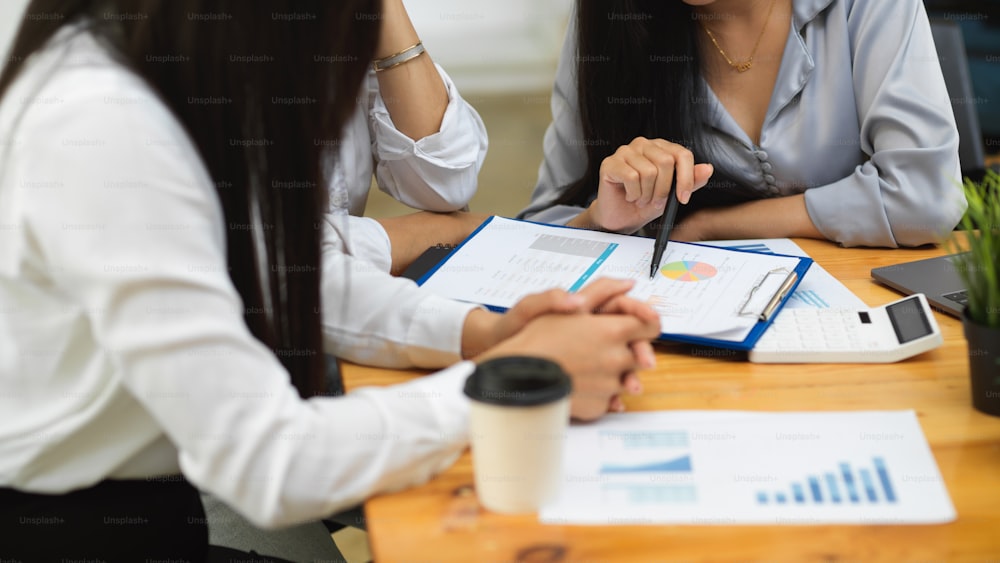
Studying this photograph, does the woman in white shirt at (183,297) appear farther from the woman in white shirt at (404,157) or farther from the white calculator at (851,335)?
the woman in white shirt at (404,157)

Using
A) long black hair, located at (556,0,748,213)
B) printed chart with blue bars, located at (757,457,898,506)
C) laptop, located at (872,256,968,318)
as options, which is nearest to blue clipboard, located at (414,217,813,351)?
laptop, located at (872,256,968,318)

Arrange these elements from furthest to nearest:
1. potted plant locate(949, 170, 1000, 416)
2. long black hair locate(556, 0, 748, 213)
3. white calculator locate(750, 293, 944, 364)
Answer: long black hair locate(556, 0, 748, 213)
white calculator locate(750, 293, 944, 364)
potted plant locate(949, 170, 1000, 416)

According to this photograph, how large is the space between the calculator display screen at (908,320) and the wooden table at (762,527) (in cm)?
3

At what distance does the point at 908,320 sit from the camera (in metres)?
0.94

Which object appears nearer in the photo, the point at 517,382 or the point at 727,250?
the point at 517,382

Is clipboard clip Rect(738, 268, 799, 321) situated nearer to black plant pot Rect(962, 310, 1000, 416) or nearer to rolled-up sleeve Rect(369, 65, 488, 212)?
black plant pot Rect(962, 310, 1000, 416)

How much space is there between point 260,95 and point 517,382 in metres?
0.32

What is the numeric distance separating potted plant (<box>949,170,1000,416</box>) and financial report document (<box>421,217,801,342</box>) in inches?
8.3

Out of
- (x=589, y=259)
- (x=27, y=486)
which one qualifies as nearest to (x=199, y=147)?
(x=27, y=486)

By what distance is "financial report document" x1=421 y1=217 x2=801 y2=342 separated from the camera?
0.97 m

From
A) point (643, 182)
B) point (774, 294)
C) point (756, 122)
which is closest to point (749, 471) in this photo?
point (774, 294)

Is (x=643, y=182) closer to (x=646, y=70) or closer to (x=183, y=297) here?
(x=646, y=70)

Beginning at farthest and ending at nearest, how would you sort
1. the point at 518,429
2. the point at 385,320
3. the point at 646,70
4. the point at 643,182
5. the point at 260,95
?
the point at 646,70
the point at 643,182
the point at 385,320
the point at 260,95
the point at 518,429

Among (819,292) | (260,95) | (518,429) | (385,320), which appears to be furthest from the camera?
(819,292)
